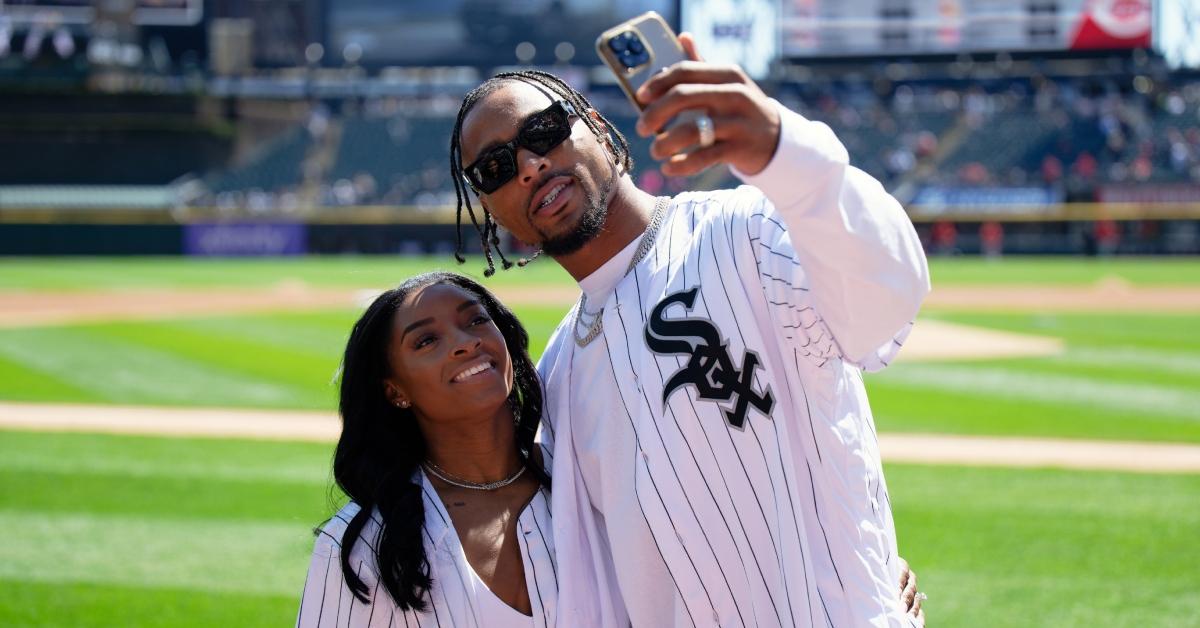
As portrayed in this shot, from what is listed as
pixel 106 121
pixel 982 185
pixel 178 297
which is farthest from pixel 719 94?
pixel 106 121

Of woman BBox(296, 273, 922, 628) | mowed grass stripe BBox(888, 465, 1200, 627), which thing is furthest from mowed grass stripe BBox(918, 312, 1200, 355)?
woman BBox(296, 273, 922, 628)

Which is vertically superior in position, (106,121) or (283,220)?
(106,121)

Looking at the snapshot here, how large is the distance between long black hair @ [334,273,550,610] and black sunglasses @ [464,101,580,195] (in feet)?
1.54

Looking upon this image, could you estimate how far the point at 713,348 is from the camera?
7.22 feet

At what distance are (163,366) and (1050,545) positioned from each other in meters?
10.3

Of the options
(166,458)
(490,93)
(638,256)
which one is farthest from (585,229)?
(166,458)

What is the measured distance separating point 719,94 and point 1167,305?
19.6 meters

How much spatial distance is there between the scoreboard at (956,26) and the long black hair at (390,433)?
37.9 m

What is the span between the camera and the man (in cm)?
188

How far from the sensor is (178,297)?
22422mm

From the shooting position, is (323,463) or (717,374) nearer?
(717,374)

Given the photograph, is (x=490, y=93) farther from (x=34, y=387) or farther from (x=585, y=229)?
(x=34, y=387)

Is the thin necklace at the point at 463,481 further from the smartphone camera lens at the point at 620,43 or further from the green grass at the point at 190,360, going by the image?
the green grass at the point at 190,360

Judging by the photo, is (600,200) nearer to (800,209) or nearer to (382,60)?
(800,209)
